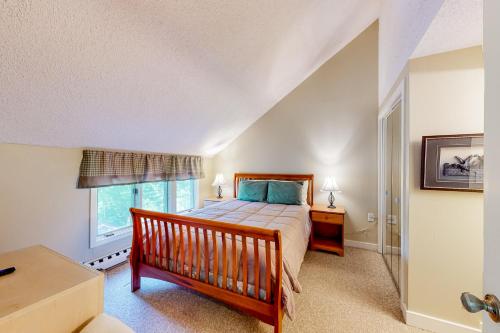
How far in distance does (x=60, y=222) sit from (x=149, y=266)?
1053 millimetres

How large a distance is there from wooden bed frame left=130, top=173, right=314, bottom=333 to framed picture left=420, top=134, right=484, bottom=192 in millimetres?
1264

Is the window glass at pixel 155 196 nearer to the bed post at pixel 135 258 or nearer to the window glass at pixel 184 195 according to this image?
the window glass at pixel 184 195

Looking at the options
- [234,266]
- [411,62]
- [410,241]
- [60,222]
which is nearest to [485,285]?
[410,241]

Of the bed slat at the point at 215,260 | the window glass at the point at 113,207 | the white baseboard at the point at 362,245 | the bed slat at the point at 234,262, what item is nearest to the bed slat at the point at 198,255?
the bed slat at the point at 215,260

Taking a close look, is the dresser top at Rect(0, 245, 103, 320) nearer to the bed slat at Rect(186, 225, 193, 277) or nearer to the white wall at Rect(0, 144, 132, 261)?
the bed slat at Rect(186, 225, 193, 277)

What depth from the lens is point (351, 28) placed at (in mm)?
2695

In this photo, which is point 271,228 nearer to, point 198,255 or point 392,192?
point 198,255

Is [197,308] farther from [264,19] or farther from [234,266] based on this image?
[264,19]

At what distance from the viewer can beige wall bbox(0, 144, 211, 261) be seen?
1721mm

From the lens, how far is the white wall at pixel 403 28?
1.23 metres

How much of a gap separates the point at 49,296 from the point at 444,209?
238 centimetres

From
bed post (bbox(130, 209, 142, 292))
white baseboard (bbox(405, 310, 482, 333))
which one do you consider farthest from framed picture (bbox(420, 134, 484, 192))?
bed post (bbox(130, 209, 142, 292))

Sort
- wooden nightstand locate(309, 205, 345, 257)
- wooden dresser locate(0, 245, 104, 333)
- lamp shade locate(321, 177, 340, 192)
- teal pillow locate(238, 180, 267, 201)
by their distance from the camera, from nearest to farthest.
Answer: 1. wooden dresser locate(0, 245, 104, 333)
2. wooden nightstand locate(309, 205, 345, 257)
3. lamp shade locate(321, 177, 340, 192)
4. teal pillow locate(238, 180, 267, 201)

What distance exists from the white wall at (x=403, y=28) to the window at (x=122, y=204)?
329 centimetres
